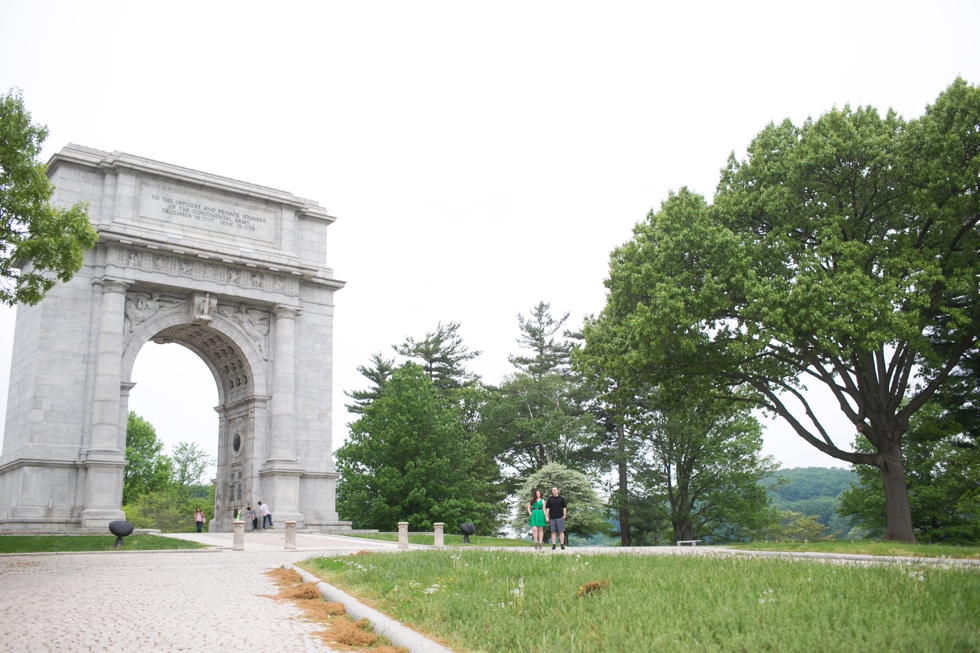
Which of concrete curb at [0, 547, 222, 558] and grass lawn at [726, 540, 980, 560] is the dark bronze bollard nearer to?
concrete curb at [0, 547, 222, 558]

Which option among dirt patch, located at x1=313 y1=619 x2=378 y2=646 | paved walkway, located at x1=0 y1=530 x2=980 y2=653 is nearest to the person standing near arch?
paved walkway, located at x1=0 y1=530 x2=980 y2=653

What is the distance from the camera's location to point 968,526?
38969 mm

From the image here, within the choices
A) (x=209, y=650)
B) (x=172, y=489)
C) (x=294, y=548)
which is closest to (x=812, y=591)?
(x=209, y=650)

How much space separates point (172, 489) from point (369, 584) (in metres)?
71.2

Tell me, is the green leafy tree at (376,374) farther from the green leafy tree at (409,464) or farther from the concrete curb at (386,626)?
the concrete curb at (386,626)

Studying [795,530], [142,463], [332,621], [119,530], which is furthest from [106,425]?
[795,530]

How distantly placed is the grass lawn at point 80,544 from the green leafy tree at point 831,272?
15.2 meters

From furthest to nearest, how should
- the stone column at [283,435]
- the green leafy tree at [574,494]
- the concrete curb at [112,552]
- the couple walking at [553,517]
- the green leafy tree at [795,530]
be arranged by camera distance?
the green leafy tree at [795,530]
the green leafy tree at [574,494]
the stone column at [283,435]
the couple walking at [553,517]
the concrete curb at [112,552]

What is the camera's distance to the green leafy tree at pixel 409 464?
42.9 metres

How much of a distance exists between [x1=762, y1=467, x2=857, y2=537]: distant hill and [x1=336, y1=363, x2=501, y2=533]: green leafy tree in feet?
187

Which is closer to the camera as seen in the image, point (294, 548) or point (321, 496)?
point (294, 548)

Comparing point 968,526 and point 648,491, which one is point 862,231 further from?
point 648,491

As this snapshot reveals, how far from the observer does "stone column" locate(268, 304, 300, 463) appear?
1405 inches

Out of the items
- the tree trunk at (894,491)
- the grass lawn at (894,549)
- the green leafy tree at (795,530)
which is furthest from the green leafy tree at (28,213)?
the green leafy tree at (795,530)
